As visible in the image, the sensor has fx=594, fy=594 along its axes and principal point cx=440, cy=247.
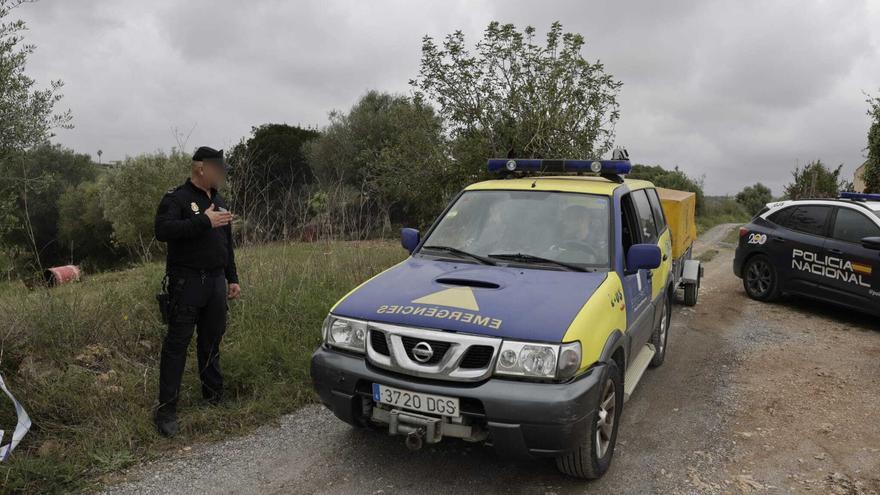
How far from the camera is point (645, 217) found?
5359 mm

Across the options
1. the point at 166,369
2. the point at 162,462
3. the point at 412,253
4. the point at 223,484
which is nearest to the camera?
the point at 223,484

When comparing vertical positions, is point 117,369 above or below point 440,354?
below

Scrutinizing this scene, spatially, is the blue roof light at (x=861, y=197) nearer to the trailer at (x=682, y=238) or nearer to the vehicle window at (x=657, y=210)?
the trailer at (x=682, y=238)

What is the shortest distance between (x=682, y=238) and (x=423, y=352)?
5.79m

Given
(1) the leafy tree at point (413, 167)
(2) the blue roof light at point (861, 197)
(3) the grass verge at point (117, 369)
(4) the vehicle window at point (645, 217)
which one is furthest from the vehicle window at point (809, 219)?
(3) the grass verge at point (117, 369)

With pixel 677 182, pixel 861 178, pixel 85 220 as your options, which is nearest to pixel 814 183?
pixel 861 178

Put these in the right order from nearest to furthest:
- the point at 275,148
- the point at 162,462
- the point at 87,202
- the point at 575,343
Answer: the point at 575,343 < the point at 162,462 < the point at 275,148 < the point at 87,202

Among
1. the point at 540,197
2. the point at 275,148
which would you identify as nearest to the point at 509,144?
the point at 540,197

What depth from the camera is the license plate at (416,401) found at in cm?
306

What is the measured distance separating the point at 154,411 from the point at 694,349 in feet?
17.6

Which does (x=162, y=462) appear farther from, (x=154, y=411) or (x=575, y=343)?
(x=575, y=343)

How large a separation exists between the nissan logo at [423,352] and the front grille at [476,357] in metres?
0.17

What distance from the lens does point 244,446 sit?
3.99m

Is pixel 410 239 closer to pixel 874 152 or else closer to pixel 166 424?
pixel 166 424
